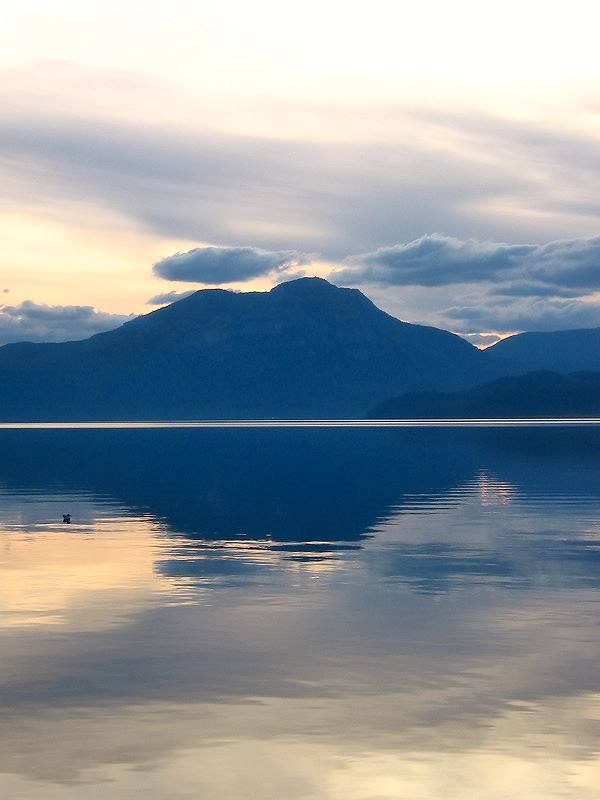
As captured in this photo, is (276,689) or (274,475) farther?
(274,475)

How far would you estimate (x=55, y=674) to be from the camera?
89.4ft

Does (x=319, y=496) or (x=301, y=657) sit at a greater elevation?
(x=319, y=496)

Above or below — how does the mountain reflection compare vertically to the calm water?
above

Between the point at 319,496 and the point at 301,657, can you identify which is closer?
the point at 301,657

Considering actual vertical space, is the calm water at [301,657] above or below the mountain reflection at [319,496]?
below

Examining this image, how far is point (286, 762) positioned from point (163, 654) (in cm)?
943

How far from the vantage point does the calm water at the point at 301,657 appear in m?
20.1

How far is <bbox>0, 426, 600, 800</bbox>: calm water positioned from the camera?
66.1 feet

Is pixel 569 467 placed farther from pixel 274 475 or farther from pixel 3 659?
pixel 3 659

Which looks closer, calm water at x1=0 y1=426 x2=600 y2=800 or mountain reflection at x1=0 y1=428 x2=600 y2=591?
calm water at x1=0 y1=426 x2=600 y2=800

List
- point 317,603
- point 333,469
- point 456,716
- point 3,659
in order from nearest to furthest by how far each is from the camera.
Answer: point 456,716 → point 3,659 → point 317,603 → point 333,469

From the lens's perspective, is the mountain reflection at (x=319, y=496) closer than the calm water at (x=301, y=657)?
No

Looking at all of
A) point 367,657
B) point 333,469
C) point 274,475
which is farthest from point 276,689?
point 333,469

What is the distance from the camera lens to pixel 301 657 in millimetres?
29047
